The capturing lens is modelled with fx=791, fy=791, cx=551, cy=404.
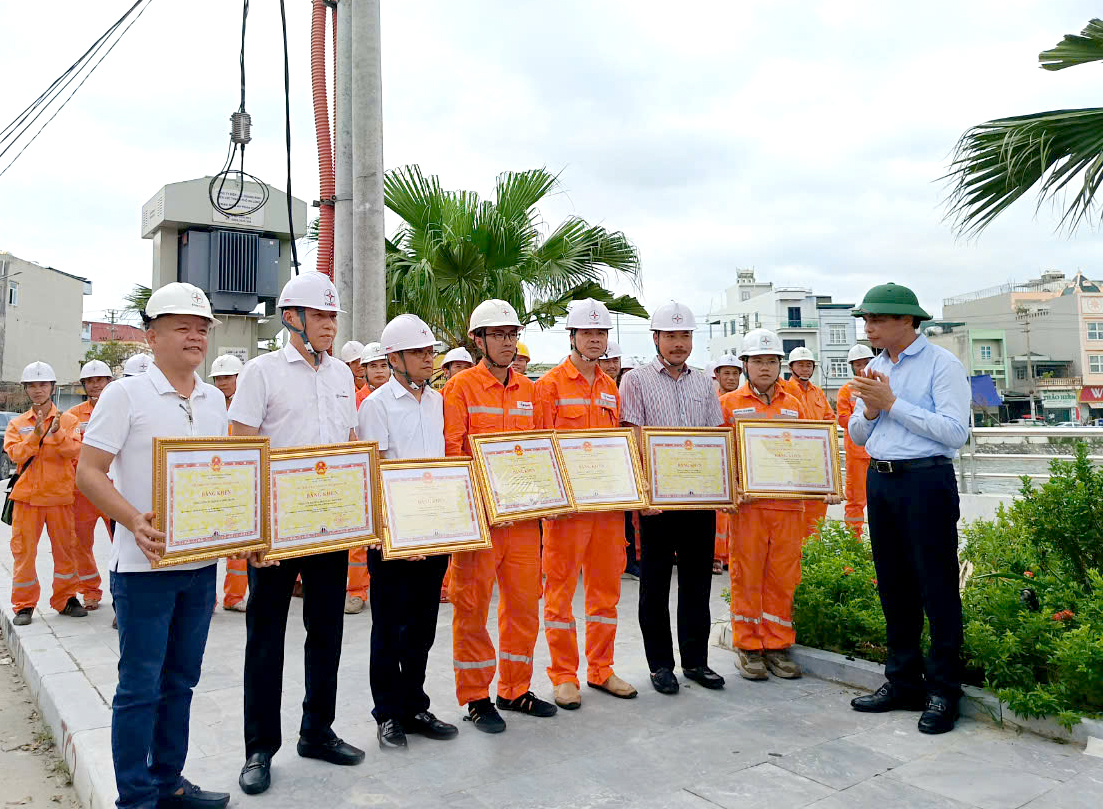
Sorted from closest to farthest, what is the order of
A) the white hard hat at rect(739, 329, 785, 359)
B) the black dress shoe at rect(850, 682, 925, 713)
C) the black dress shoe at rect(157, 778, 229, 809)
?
the black dress shoe at rect(157, 778, 229, 809) → the black dress shoe at rect(850, 682, 925, 713) → the white hard hat at rect(739, 329, 785, 359)

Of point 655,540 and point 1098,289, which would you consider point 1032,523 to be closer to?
point 655,540

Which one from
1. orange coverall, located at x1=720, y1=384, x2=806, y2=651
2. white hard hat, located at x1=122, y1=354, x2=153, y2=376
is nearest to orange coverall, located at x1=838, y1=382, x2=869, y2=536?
orange coverall, located at x1=720, y1=384, x2=806, y2=651

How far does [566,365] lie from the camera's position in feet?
16.1

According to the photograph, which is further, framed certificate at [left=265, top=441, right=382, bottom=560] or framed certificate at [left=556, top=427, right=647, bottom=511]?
framed certificate at [left=556, top=427, right=647, bottom=511]

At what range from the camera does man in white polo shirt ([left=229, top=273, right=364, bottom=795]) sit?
11.8 feet

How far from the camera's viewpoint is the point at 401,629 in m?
4.09

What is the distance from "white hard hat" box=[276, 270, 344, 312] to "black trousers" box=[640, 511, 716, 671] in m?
2.30

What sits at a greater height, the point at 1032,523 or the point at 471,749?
the point at 1032,523

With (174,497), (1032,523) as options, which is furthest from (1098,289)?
(174,497)

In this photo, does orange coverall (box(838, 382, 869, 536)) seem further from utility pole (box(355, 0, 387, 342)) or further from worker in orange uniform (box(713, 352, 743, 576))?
utility pole (box(355, 0, 387, 342))

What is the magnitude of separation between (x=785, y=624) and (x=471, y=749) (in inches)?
88.5

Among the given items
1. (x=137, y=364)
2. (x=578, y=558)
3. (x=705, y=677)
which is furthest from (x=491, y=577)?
(x=137, y=364)

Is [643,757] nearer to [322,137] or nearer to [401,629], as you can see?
[401,629]

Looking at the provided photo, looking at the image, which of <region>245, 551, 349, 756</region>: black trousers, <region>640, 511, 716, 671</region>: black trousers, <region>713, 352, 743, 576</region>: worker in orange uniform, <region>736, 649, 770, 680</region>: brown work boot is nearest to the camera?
<region>245, 551, 349, 756</region>: black trousers
